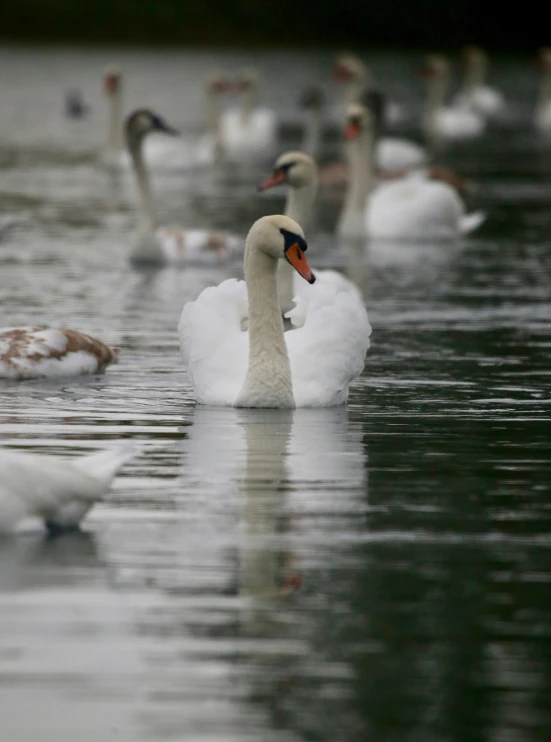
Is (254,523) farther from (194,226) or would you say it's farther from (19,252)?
(194,226)

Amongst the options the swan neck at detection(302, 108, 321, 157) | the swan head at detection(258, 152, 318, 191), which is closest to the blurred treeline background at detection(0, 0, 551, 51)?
the swan neck at detection(302, 108, 321, 157)

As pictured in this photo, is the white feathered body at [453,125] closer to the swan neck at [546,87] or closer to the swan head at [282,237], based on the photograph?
the swan neck at [546,87]

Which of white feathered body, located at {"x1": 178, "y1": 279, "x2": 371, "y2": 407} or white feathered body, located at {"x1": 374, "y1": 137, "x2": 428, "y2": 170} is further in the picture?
white feathered body, located at {"x1": 374, "y1": 137, "x2": 428, "y2": 170}

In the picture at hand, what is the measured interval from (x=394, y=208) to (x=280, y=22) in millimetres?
58218

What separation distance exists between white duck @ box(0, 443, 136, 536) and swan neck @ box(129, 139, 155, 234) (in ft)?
38.8

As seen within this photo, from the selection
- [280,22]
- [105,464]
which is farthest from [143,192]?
[280,22]

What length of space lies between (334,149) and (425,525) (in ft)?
104

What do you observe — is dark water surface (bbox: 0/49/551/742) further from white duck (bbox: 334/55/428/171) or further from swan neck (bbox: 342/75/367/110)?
swan neck (bbox: 342/75/367/110)

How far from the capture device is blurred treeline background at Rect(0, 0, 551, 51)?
76.8 meters

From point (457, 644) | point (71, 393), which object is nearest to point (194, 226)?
point (71, 393)

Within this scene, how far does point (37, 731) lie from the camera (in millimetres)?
5227

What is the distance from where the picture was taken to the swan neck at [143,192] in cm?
1933

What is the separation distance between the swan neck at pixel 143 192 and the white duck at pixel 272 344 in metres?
8.75

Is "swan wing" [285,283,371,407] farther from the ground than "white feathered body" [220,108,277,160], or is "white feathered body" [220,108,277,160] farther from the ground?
"swan wing" [285,283,371,407]
